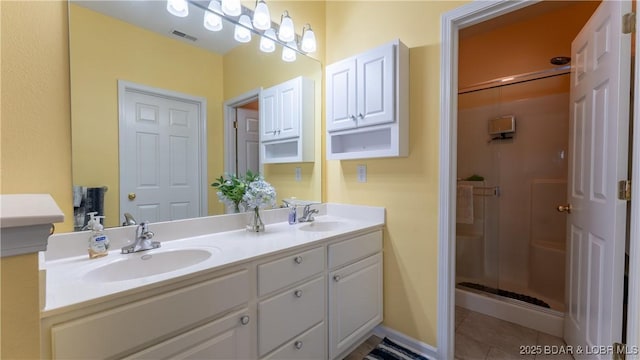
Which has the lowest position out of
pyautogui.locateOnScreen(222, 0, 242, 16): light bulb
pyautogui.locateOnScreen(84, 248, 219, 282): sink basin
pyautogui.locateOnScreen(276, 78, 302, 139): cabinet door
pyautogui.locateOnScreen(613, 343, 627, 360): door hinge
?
pyautogui.locateOnScreen(613, 343, 627, 360): door hinge

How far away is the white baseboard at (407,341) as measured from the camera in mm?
1730

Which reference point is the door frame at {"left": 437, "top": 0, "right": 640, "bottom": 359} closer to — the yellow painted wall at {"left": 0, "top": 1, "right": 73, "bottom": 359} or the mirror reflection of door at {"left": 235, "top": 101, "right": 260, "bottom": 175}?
the mirror reflection of door at {"left": 235, "top": 101, "right": 260, "bottom": 175}

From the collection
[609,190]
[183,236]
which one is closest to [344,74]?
[183,236]

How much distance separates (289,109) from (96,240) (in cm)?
137

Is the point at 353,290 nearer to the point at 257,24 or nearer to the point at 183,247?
the point at 183,247

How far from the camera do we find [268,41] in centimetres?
189

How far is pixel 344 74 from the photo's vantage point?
74.5 inches

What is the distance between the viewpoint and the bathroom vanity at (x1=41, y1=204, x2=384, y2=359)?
799 mm

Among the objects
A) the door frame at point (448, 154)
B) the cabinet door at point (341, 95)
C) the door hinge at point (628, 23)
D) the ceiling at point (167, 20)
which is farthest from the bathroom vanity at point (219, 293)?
the door hinge at point (628, 23)

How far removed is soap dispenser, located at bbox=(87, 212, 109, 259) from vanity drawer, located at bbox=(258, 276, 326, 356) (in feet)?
2.30

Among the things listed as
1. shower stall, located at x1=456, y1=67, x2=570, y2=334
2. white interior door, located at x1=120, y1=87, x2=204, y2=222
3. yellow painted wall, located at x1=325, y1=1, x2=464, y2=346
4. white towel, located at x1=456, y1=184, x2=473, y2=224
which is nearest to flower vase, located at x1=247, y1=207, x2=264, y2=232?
white interior door, located at x1=120, y1=87, x2=204, y2=222

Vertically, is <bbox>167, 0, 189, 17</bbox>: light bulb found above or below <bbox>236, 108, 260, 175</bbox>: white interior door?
above

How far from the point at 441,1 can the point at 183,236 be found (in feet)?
6.60

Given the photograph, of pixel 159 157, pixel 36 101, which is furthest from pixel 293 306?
pixel 36 101
